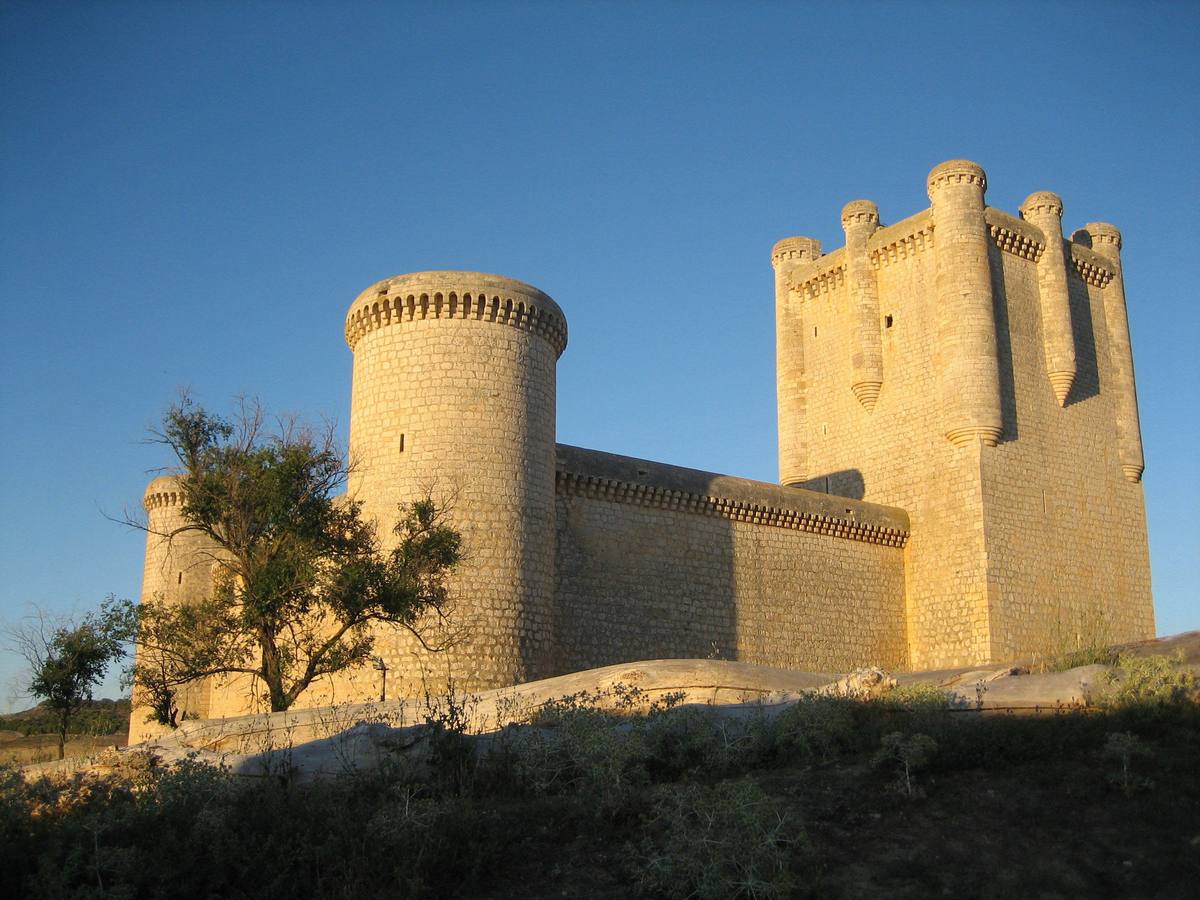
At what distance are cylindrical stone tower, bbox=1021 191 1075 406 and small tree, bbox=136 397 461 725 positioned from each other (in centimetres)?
1515

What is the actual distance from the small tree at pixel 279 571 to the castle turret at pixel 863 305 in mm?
12948

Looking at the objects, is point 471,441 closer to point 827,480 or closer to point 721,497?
point 721,497

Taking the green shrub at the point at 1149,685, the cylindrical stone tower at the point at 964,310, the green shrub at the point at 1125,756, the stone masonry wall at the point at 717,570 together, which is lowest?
the green shrub at the point at 1125,756

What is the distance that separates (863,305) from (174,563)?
15387 mm

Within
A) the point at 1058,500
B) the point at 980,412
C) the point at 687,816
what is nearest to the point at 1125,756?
the point at 687,816

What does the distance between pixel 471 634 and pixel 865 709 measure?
7772 millimetres

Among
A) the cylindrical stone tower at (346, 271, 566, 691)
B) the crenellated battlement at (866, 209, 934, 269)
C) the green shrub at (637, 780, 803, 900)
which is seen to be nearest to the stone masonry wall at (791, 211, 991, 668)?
the crenellated battlement at (866, 209, 934, 269)

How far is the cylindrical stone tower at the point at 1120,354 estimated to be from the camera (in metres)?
27.2

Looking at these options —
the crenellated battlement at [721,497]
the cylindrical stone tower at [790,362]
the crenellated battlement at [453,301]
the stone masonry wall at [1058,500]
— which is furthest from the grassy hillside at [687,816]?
the cylindrical stone tower at [790,362]

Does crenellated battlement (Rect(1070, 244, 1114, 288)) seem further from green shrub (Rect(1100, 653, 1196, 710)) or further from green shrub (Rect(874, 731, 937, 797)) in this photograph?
green shrub (Rect(874, 731, 937, 797))

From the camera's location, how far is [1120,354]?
28062mm

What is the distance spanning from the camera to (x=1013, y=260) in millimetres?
26594

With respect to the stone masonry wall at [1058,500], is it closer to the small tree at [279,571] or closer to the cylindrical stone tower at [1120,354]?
the cylindrical stone tower at [1120,354]

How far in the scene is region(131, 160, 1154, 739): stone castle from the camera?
1800 cm
